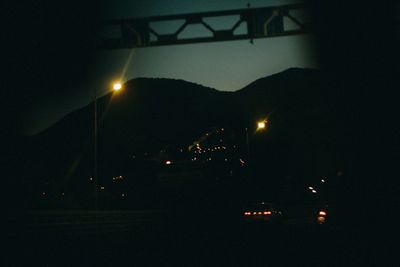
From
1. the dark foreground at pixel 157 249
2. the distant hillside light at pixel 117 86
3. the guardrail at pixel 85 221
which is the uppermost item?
the distant hillside light at pixel 117 86

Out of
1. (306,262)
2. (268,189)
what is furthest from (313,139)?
(306,262)

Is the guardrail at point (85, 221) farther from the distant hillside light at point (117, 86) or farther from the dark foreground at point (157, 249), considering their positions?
the distant hillside light at point (117, 86)

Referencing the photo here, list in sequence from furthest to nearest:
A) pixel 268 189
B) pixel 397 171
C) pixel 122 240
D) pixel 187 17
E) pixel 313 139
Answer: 1. pixel 313 139
2. pixel 268 189
3. pixel 397 171
4. pixel 122 240
5. pixel 187 17

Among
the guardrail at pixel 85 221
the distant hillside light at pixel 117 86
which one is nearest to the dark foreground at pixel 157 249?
the guardrail at pixel 85 221

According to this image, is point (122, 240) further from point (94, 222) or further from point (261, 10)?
point (261, 10)

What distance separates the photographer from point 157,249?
1911 centimetres

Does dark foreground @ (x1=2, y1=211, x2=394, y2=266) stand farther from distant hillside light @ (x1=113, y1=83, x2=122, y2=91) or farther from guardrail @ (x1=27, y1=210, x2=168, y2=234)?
distant hillside light @ (x1=113, y1=83, x2=122, y2=91)

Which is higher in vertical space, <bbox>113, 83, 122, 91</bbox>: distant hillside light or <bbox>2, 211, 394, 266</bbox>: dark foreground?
<bbox>113, 83, 122, 91</bbox>: distant hillside light

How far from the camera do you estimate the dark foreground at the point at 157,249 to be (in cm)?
1391

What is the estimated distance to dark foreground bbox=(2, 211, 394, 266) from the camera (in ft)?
45.6

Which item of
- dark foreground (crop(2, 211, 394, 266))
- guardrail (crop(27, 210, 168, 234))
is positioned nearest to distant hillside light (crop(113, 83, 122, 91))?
guardrail (crop(27, 210, 168, 234))

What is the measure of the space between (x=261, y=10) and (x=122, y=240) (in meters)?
10.1

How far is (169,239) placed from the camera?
2409 centimetres

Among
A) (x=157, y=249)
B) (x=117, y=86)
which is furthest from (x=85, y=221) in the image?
(x=157, y=249)
